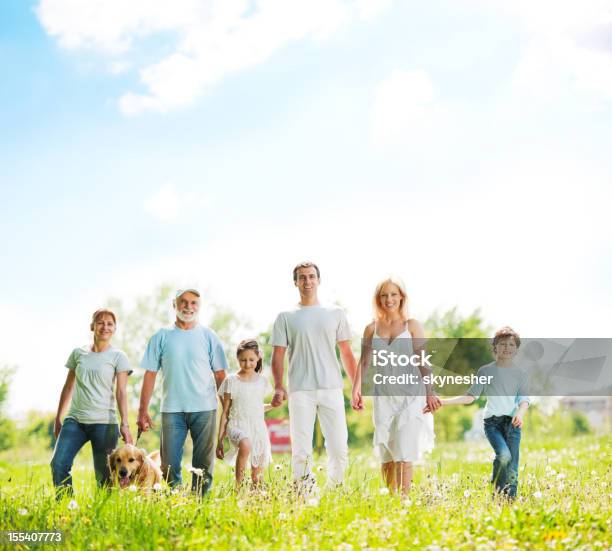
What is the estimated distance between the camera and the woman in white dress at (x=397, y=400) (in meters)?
8.04

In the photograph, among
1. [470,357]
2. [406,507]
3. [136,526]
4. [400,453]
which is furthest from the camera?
[470,357]

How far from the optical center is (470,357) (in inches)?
1126

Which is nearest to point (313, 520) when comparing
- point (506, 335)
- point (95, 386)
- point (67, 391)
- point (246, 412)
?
point (246, 412)

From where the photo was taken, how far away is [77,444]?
28.2 feet

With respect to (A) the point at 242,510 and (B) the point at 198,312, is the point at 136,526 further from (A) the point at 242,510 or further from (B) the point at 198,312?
(B) the point at 198,312

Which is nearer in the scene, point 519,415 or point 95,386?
point 95,386

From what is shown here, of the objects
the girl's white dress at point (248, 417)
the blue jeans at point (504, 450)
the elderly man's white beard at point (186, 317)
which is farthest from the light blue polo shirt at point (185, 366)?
the blue jeans at point (504, 450)

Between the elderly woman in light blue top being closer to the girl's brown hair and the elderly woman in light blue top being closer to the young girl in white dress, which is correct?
the young girl in white dress

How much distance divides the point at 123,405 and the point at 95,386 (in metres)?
0.40

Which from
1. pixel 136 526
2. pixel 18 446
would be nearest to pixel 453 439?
pixel 18 446

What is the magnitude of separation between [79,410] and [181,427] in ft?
3.88

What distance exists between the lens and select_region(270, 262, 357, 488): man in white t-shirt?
27.1ft

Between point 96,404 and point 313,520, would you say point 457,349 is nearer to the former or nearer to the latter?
point 96,404

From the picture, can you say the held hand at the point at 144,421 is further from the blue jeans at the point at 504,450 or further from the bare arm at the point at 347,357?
the blue jeans at the point at 504,450
